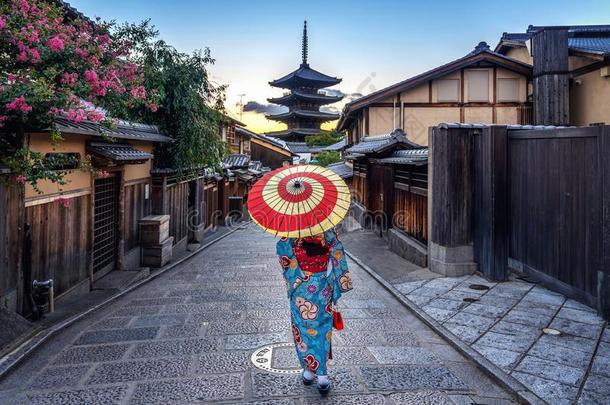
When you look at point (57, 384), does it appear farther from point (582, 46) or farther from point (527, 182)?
point (582, 46)

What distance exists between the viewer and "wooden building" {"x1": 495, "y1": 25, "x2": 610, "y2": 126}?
15055mm

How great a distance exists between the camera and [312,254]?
455 centimetres

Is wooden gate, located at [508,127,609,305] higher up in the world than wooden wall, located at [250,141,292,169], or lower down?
lower down

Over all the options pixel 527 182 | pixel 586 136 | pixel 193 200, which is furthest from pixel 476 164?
pixel 193 200

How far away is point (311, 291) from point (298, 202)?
3.07ft

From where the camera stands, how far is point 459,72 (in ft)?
64.2

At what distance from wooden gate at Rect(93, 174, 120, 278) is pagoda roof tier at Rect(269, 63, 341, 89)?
47760 mm

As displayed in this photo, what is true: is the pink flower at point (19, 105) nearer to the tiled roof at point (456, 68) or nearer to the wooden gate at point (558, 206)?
the wooden gate at point (558, 206)

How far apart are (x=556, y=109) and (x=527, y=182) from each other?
10.1 metres

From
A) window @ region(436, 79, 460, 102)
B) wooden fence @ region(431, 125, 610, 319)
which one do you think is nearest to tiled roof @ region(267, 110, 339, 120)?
window @ region(436, 79, 460, 102)

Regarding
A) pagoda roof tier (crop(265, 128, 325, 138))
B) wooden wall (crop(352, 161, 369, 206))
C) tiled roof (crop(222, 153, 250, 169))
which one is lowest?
wooden wall (crop(352, 161, 369, 206))

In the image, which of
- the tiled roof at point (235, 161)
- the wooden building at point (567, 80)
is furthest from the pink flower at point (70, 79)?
the tiled roof at point (235, 161)

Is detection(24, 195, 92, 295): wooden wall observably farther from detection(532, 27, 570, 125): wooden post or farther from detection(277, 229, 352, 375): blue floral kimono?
detection(532, 27, 570, 125): wooden post

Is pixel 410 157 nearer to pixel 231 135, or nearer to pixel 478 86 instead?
pixel 478 86
